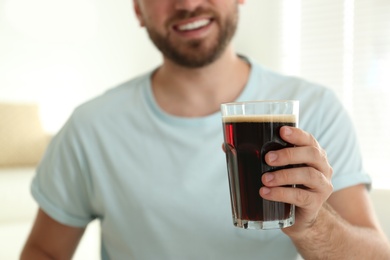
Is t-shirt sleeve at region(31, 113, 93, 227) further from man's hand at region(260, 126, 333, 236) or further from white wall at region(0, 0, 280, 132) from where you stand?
white wall at region(0, 0, 280, 132)

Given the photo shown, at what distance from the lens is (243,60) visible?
63.7 inches

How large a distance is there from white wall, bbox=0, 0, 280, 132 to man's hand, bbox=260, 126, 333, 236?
2.57 meters

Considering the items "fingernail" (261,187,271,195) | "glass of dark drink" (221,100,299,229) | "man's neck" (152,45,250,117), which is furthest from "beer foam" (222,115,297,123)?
"man's neck" (152,45,250,117)

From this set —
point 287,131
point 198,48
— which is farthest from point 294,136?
point 198,48

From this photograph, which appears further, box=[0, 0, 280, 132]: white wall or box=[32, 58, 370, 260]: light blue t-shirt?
box=[0, 0, 280, 132]: white wall

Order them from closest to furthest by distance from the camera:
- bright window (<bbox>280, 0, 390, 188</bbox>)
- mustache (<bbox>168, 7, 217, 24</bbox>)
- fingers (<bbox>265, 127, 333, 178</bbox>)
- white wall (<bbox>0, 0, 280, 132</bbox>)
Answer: fingers (<bbox>265, 127, 333, 178</bbox>), mustache (<bbox>168, 7, 217, 24</bbox>), bright window (<bbox>280, 0, 390, 188</bbox>), white wall (<bbox>0, 0, 280, 132</bbox>)

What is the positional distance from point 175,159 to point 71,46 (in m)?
2.21

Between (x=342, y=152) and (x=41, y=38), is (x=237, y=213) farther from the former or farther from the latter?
(x=41, y=38)

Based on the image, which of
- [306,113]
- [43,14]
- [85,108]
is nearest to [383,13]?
[306,113]

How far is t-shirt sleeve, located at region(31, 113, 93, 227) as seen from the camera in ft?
4.84

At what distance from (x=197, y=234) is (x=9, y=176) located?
81.7 inches

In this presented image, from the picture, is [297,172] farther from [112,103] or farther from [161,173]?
[112,103]

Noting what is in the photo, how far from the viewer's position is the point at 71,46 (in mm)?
3363

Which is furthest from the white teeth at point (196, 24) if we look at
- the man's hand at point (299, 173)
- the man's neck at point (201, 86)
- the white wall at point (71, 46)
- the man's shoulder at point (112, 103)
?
the white wall at point (71, 46)
